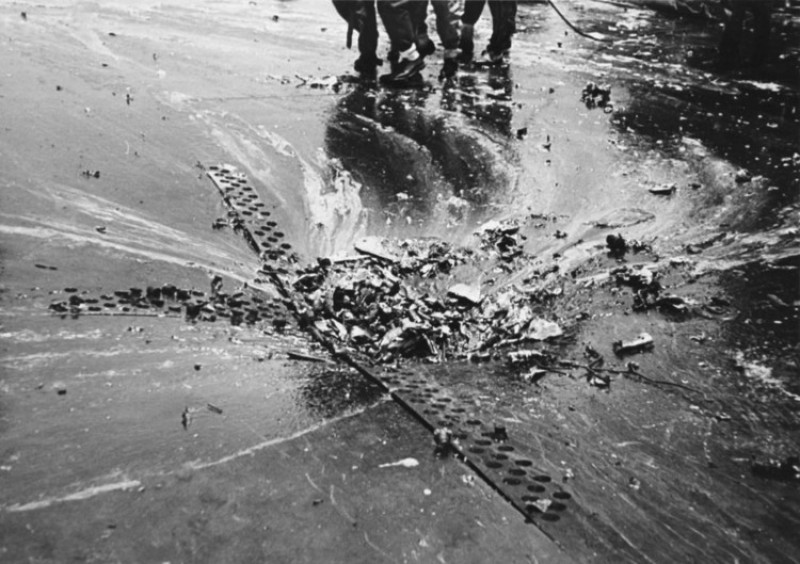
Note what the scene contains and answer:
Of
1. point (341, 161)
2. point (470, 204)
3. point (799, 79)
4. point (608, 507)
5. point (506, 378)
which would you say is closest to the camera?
point (608, 507)

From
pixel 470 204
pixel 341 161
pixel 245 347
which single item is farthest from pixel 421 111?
pixel 245 347

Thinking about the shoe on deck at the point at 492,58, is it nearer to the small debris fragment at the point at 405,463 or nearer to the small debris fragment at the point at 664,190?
the small debris fragment at the point at 664,190

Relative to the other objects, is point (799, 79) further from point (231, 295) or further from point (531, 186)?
point (231, 295)

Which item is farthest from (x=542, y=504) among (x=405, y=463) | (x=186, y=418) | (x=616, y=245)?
(x=616, y=245)

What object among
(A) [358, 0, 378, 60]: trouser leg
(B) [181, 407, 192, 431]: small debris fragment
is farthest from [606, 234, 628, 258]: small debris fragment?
(A) [358, 0, 378, 60]: trouser leg

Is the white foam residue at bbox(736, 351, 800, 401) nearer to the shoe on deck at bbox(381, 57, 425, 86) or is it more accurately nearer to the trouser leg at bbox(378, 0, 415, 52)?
the shoe on deck at bbox(381, 57, 425, 86)

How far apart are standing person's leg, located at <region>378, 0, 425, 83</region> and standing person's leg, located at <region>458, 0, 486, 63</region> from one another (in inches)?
32.3

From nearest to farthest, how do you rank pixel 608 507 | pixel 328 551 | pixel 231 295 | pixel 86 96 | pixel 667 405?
pixel 328 551 < pixel 608 507 < pixel 667 405 < pixel 231 295 < pixel 86 96

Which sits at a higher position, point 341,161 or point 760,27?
point 760,27

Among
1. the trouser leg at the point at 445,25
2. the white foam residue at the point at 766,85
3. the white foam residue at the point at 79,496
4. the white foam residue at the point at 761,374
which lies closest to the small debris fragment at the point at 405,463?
the white foam residue at the point at 79,496

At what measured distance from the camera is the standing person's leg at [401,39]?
7.49m

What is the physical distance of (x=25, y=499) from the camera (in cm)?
246

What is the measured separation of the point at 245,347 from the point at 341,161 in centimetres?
254

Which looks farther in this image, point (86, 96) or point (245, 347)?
point (86, 96)
